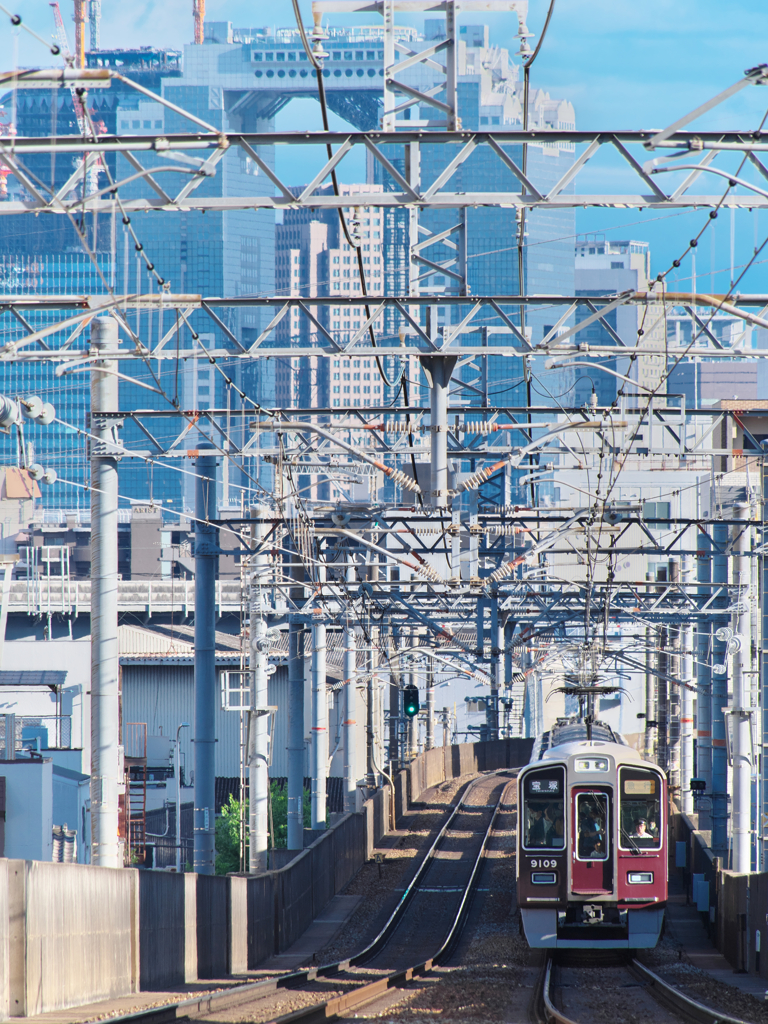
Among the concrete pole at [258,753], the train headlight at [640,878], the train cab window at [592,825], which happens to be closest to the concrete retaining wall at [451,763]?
the concrete pole at [258,753]

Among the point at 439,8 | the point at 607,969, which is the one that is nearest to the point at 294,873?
the point at 607,969

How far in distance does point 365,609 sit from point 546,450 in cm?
758

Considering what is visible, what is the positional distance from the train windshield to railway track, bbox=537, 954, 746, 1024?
1.44 m

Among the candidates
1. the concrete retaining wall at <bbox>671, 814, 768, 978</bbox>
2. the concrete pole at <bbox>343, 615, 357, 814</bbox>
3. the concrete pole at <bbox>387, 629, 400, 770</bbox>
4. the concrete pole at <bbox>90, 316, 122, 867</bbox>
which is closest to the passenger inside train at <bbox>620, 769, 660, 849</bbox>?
the concrete retaining wall at <bbox>671, 814, 768, 978</bbox>

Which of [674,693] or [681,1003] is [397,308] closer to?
[681,1003]

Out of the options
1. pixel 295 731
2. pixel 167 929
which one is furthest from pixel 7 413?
pixel 295 731

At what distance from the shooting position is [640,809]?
15.4 meters

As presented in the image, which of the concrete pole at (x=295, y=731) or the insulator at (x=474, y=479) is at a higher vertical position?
the insulator at (x=474, y=479)

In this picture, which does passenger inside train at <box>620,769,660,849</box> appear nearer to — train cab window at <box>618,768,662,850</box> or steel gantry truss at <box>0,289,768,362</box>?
train cab window at <box>618,768,662,850</box>

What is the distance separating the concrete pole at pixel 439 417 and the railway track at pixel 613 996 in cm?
507

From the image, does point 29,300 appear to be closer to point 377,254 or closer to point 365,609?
point 365,609

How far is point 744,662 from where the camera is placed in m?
18.0

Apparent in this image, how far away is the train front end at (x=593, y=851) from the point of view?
49.6ft

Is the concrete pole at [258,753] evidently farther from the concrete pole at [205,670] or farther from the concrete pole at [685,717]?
the concrete pole at [685,717]
